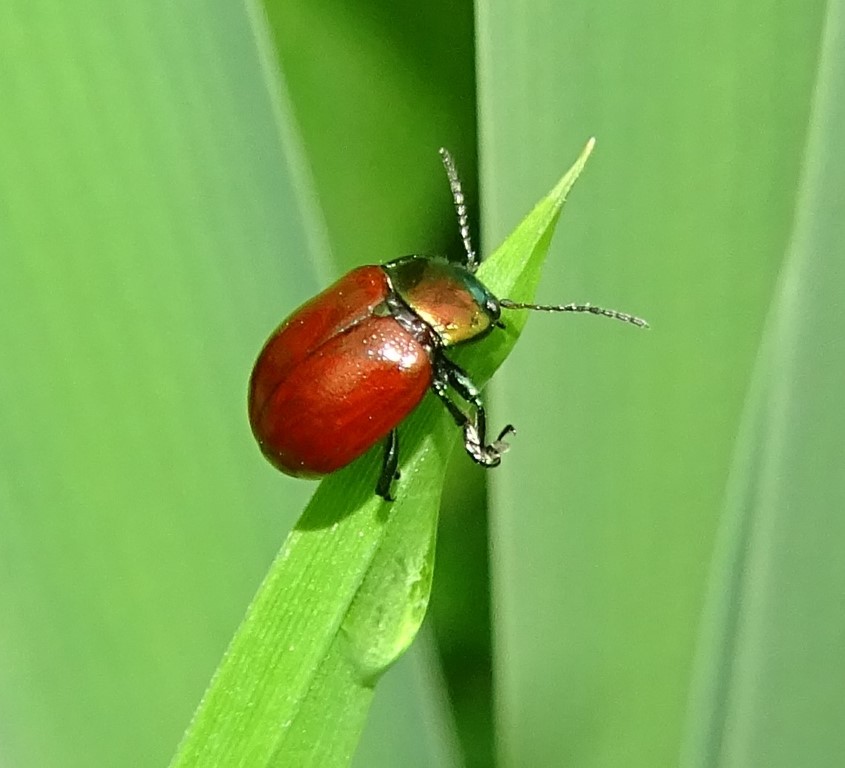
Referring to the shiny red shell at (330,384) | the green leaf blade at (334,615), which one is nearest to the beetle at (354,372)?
the shiny red shell at (330,384)

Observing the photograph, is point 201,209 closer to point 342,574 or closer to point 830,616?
point 342,574

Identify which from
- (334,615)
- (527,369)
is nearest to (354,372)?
(527,369)

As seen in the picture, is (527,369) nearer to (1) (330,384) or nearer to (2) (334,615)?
(1) (330,384)

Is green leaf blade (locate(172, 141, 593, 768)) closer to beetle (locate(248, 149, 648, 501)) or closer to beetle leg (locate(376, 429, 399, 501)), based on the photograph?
beetle leg (locate(376, 429, 399, 501))

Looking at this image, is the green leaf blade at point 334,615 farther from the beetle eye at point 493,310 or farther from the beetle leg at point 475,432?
the beetle leg at point 475,432

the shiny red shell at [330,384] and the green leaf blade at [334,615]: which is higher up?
the green leaf blade at [334,615]

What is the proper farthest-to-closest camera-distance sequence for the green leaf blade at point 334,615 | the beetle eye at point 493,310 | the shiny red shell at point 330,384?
the shiny red shell at point 330,384, the beetle eye at point 493,310, the green leaf blade at point 334,615
